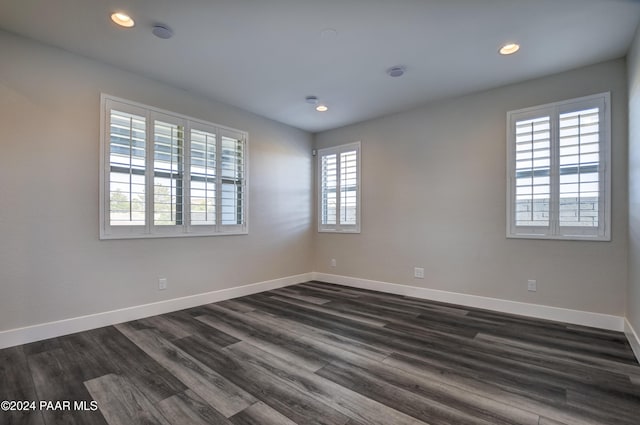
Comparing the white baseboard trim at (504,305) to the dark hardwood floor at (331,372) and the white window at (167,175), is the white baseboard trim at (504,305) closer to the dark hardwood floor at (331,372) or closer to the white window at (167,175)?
the dark hardwood floor at (331,372)

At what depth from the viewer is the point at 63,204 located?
9.76ft

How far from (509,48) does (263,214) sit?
3744 millimetres

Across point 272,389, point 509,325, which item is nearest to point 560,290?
point 509,325

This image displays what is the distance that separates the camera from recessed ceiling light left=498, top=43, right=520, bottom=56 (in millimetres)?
2865

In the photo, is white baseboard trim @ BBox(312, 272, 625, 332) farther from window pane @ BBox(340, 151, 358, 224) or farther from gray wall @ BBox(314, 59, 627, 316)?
window pane @ BBox(340, 151, 358, 224)

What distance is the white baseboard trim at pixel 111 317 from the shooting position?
272cm

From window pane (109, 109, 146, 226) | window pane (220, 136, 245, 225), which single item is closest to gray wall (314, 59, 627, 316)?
window pane (220, 136, 245, 225)

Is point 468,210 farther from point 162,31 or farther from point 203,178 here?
point 162,31

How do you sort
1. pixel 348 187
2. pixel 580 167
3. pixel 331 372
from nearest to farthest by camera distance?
pixel 331 372, pixel 580 167, pixel 348 187

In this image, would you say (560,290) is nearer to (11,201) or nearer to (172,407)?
(172,407)

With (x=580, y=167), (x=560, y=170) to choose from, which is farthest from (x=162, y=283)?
(x=580, y=167)

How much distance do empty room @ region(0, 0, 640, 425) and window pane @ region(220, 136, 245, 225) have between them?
4cm

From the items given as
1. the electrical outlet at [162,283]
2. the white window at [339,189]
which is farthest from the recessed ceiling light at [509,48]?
the electrical outlet at [162,283]

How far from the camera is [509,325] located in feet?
10.7
